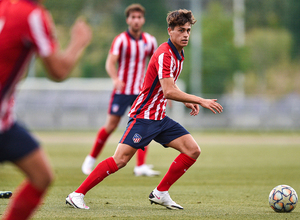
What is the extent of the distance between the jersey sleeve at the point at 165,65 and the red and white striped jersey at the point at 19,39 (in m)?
2.07

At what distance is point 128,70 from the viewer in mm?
8516

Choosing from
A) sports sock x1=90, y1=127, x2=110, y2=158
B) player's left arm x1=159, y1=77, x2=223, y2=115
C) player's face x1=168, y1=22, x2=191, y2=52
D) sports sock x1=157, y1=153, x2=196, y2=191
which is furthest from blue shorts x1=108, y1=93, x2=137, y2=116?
player's left arm x1=159, y1=77, x2=223, y2=115

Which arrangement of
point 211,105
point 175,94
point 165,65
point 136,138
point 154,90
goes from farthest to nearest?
point 154,90
point 136,138
point 165,65
point 175,94
point 211,105

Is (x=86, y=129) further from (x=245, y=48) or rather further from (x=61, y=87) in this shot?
(x=245, y=48)

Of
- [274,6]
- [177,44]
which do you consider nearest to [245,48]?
[274,6]

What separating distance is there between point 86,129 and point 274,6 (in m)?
17.4

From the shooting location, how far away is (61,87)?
97.3ft

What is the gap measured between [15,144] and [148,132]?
2259mm

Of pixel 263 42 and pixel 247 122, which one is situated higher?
pixel 263 42

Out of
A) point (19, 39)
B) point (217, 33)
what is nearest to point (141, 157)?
point (19, 39)

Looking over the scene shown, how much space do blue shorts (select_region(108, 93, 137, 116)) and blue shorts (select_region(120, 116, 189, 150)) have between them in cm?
285

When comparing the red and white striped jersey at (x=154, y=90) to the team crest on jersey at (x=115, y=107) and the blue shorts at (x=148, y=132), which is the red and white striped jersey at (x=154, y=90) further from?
the team crest on jersey at (x=115, y=107)

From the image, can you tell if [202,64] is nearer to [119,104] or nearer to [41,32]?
[119,104]

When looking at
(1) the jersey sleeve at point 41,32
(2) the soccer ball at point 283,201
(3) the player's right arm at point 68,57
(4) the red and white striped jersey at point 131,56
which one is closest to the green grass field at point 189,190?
(2) the soccer ball at point 283,201
